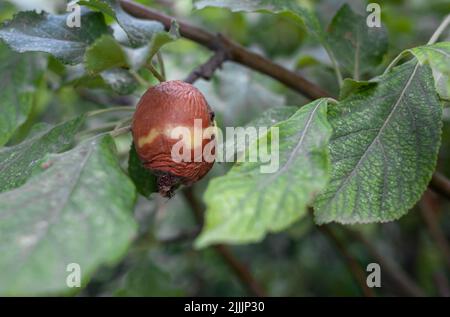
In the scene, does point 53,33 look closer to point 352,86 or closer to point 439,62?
point 352,86

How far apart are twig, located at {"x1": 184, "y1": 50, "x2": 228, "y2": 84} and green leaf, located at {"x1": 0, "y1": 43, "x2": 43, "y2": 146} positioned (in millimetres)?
384

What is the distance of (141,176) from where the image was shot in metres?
0.98

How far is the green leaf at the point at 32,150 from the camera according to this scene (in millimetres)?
855

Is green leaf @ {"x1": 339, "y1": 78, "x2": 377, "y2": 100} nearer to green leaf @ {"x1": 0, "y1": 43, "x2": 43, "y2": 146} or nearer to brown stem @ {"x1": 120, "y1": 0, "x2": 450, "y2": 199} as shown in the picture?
brown stem @ {"x1": 120, "y1": 0, "x2": 450, "y2": 199}

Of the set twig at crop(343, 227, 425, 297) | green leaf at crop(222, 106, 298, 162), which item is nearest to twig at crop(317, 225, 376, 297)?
twig at crop(343, 227, 425, 297)

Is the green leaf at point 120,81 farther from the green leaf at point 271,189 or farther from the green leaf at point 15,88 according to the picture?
the green leaf at point 271,189

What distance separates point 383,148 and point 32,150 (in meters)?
0.58

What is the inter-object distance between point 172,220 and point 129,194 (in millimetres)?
1307

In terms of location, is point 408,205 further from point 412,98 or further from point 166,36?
point 166,36

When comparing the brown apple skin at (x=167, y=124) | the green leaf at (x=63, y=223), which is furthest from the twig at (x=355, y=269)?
the green leaf at (x=63, y=223)

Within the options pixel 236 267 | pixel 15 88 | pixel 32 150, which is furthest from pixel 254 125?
pixel 236 267

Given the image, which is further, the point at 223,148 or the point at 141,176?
the point at 141,176

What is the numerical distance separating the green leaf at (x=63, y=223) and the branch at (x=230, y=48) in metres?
0.49

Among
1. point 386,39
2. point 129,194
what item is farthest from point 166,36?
point 386,39
